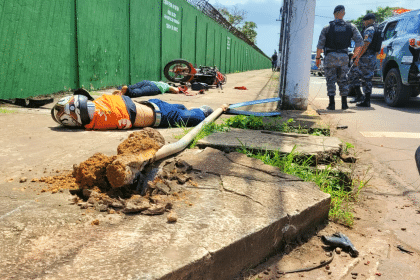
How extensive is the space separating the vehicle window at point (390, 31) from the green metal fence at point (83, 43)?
5775mm

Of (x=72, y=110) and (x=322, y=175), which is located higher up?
(x=72, y=110)

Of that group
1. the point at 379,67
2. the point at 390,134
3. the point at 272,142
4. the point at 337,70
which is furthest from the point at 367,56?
the point at 272,142

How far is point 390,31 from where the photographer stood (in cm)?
773

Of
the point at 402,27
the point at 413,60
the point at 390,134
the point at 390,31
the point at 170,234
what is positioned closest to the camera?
the point at 170,234

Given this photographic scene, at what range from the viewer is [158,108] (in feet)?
11.4

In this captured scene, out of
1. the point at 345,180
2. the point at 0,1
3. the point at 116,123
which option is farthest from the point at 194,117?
the point at 0,1

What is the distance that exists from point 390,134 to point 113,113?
3212 millimetres

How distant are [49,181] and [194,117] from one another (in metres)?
1.95

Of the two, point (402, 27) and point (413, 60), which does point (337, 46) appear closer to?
point (413, 60)

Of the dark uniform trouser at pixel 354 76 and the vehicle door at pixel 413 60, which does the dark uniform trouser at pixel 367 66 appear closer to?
the dark uniform trouser at pixel 354 76

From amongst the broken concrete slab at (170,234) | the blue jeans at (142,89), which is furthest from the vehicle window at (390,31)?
the broken concrete slab at (170,234)

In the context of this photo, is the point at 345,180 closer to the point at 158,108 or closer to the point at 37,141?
the point at 158,108

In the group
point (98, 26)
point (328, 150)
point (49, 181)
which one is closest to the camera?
point (49, 181)

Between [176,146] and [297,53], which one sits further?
[297,53]
